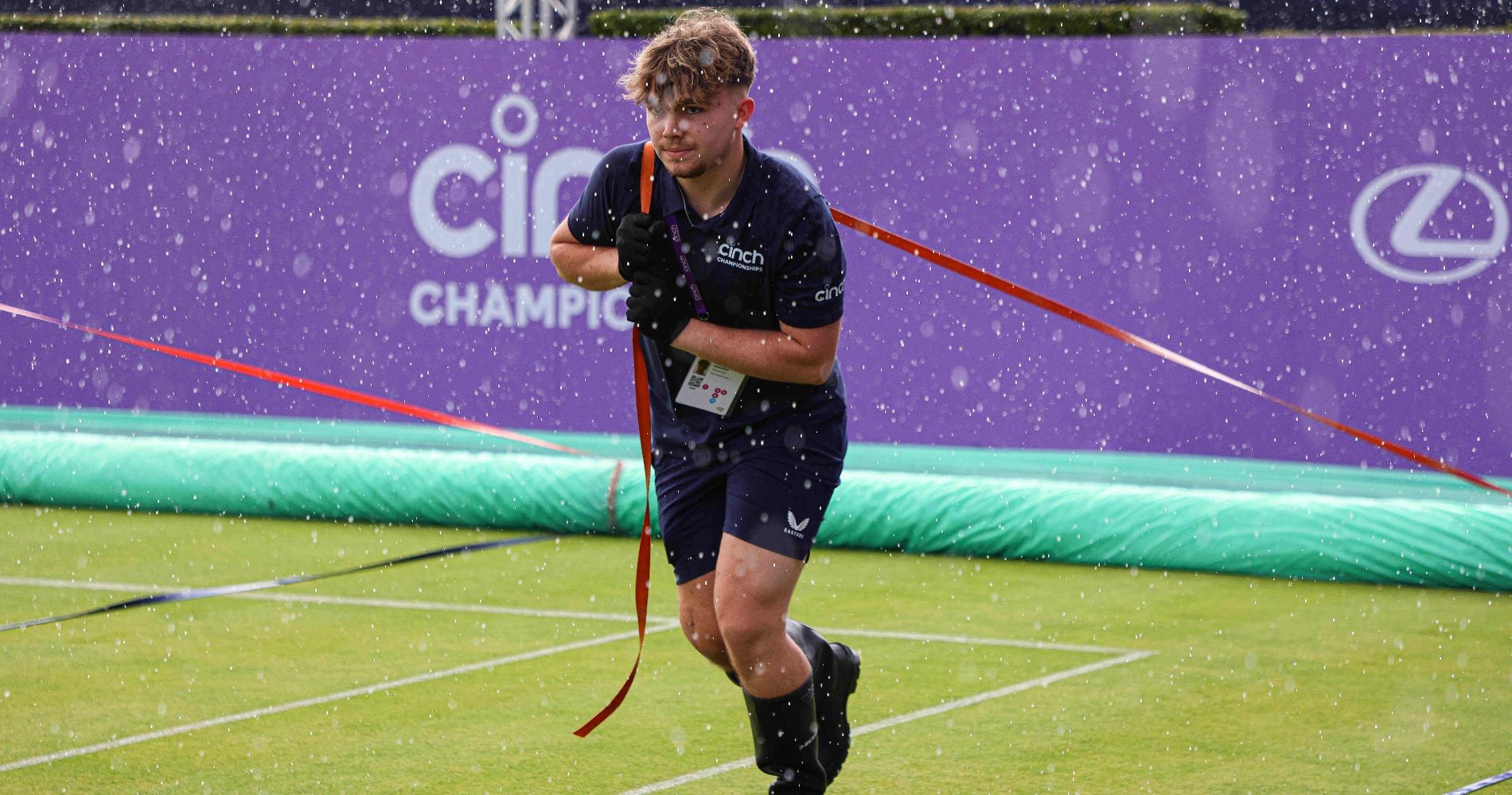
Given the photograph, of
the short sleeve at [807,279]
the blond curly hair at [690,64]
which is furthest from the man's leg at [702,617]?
the blond curly hair at [690,64]

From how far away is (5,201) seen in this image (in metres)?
12.7

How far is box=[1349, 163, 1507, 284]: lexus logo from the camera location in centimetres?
977

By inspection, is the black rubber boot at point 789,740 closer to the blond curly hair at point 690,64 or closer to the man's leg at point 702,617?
the man's leg at point 702,617

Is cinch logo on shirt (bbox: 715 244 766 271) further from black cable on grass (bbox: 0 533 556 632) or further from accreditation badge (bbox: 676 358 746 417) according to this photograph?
black cable on grass (bbox: 0 533 556 632)

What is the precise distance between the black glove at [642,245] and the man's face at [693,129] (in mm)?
135

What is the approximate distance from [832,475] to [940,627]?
299 centimetres

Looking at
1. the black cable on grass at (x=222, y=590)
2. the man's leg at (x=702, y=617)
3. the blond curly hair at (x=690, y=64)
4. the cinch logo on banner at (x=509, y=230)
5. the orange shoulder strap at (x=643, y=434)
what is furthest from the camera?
the cinch logo on banner at (x=509, y=230)

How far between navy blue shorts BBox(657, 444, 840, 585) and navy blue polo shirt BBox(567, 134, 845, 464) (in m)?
0.04

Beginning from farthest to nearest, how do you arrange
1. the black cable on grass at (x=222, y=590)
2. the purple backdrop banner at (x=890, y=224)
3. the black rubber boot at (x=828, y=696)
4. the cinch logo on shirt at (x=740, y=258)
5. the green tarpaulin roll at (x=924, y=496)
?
1. the purple backdrop banner at (x=890, y=224)
2. the green tarpaulin roll at (x=924, y=496)
3. the black cable on grass at (x=222, y=590)
4. the black rubber boot at (x=828, y=696)
5. the cinch logo on shirt at (x=740, y=258)

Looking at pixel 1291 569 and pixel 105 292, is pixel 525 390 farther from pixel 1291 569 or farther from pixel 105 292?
pixel 1291 569

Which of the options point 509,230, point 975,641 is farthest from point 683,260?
point 509,230

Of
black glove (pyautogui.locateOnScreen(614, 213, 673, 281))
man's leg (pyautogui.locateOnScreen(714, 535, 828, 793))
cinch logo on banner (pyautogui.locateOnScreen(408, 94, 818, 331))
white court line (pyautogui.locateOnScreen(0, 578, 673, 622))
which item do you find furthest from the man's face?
cinch logo on banner (pyautogui.locateOnScreen(408, 94, 818, 331))

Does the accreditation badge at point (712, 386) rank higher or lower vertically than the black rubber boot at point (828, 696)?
higher

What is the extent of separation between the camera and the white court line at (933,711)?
16.1ft
